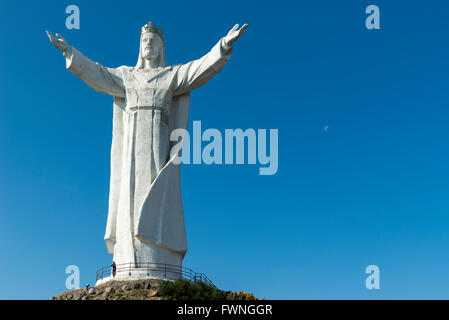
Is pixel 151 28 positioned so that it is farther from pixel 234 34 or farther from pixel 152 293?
pixel 152 293

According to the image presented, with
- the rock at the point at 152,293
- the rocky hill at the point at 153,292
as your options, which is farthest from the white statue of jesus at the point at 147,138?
the rock at the point at 152,293

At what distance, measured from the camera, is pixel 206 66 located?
22.0 metres

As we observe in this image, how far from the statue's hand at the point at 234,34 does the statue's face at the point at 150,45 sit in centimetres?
341

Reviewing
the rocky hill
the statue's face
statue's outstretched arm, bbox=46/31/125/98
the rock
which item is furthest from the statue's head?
the rock

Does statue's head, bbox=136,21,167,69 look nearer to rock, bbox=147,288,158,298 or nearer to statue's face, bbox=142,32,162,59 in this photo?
statue's face, bbox=142,32,162,59

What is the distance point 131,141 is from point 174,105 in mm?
2469

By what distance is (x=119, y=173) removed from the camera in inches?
891

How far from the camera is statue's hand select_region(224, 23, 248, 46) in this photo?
2083 centimetres

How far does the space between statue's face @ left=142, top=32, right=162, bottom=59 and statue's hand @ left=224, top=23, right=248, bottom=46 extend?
11.2 ft

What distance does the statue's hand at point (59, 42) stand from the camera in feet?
70.6

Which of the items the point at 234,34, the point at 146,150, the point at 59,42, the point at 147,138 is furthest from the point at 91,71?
the point at 234,34

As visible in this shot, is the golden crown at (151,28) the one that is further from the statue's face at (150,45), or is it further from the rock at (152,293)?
the rock at (152,293)
